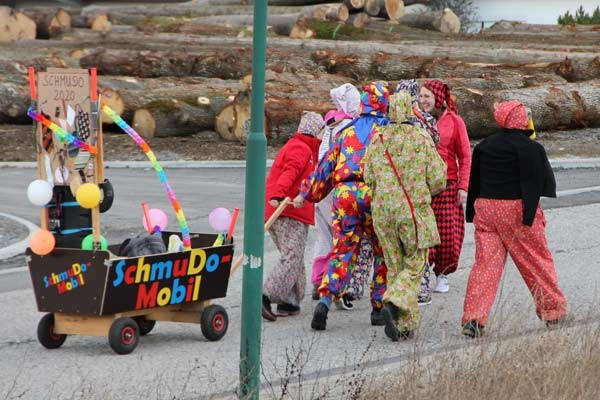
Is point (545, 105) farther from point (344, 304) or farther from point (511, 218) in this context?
point (511, 218)

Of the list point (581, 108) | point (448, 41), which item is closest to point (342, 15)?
point (448, 41)

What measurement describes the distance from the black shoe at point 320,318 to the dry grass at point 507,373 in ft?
5.33

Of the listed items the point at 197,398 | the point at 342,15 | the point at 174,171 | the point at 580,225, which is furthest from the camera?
the point at 342,15

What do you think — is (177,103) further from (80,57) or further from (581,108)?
(581,108)

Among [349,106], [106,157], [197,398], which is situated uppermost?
[349,106]

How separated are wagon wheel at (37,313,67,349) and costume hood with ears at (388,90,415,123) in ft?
8.48

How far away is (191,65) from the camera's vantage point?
2612cm

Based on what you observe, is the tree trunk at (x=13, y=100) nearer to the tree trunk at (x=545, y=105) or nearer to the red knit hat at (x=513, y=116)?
the tree trunk at (x=545, y=105)

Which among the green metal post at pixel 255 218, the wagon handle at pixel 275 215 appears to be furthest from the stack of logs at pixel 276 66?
the green metal post at pixel 255 218

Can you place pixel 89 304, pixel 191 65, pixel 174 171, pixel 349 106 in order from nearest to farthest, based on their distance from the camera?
pixel 89 304 < pixel 349 106 < pixel 174 171 < pixel 191 65

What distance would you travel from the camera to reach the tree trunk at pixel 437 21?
3403 cm

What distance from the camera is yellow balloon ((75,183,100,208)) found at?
7.41 metres

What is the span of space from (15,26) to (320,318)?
1022 inches

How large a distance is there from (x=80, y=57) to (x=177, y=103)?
573cm
